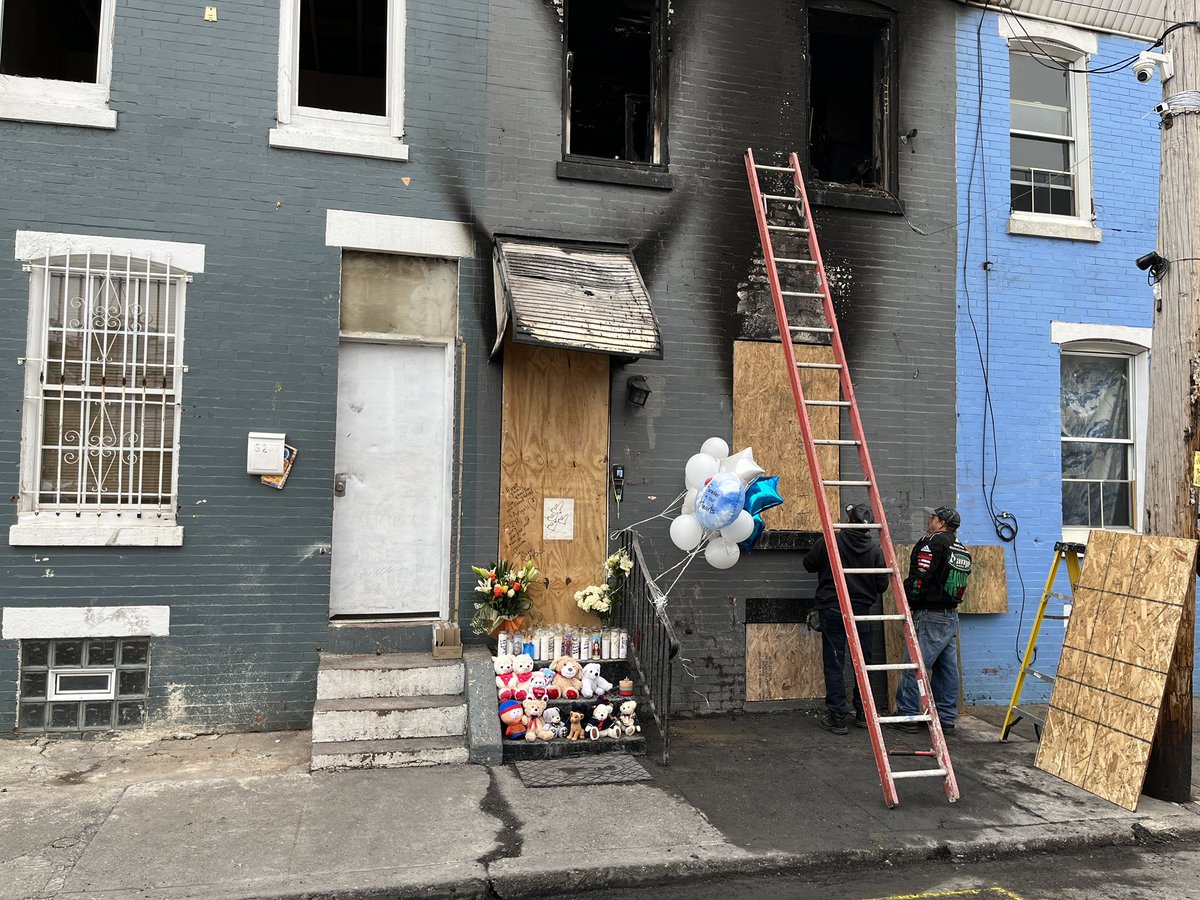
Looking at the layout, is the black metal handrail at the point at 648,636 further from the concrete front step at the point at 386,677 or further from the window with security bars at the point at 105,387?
the window with security bars at the point at 105,387

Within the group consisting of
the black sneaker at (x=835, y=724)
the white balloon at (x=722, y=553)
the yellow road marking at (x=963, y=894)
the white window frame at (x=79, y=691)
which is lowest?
the yellow road marking at (x=963, y=894)

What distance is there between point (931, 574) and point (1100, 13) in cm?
603

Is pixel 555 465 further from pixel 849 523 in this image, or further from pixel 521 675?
pixel 849 523

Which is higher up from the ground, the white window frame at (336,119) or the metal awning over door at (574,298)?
the white window frame at (336,119)

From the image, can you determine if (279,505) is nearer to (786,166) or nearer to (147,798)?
(147,798)

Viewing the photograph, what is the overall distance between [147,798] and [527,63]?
608 centimetres

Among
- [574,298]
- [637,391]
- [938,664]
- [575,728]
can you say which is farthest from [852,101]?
[575,728]

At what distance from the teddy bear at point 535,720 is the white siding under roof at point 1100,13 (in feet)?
25.0

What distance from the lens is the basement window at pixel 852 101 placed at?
8.38 m

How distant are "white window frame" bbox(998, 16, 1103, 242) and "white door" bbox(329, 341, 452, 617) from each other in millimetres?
5770

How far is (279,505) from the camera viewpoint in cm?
675

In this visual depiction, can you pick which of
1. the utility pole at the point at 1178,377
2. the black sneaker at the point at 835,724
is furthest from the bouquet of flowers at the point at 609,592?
the utility pole at the point at 1178,377

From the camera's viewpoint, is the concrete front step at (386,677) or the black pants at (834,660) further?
the black pants at (834,660)

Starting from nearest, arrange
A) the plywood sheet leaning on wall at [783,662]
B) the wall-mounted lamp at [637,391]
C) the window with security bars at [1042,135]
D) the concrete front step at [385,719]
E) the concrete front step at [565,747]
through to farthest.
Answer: the concrete front step at [385,719]
the concrete front step at [565,747]
the wall-mounted lamp at [637,391]
the plywood sheet leaning on wall at [783,662]
the window with security bars at [1042,135]
